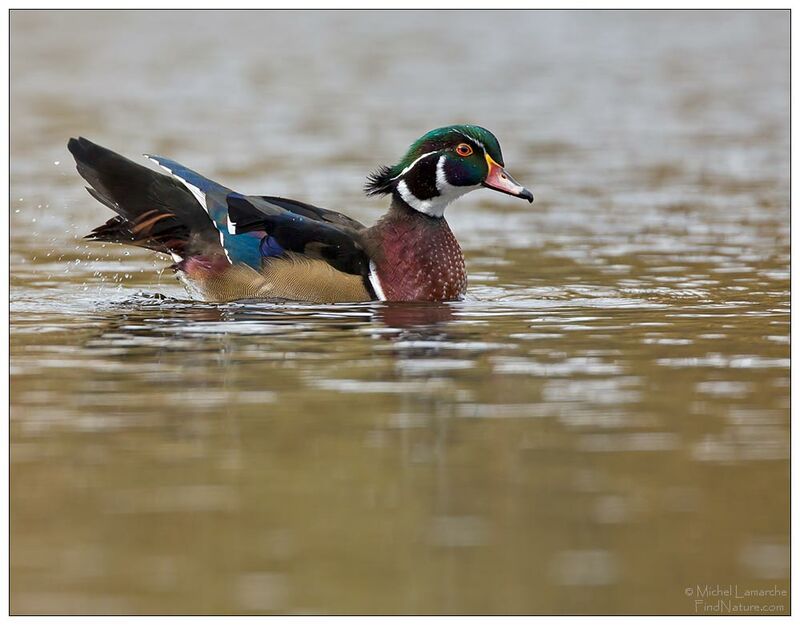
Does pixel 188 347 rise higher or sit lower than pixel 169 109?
lower

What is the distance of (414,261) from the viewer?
43.1 feet

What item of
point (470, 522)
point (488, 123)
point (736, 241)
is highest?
point (488, 123)

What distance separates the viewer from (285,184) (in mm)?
19422

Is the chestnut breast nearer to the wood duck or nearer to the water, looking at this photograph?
the wood duck

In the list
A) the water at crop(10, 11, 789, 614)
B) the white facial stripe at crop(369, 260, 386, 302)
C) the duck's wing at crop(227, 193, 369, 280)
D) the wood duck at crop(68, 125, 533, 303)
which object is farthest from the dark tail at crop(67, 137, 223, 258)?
the white facial stripe at crop(369, 260, 386, 302)

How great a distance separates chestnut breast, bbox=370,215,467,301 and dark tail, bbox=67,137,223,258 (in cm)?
134

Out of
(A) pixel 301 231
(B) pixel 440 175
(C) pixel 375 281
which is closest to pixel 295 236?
(A) pixel 301 231

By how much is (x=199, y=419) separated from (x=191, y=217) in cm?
437

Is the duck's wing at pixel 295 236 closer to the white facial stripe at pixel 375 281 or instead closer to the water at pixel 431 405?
the white facial stripe at pixel 375 281

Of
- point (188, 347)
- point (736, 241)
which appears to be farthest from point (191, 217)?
point (736, 241)

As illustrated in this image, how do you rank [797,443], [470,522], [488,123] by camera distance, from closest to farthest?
1. [470,522]
2. [797,443]
3. [488,123]

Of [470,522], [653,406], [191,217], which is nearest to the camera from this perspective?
[470,522]

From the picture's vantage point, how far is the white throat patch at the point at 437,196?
13.4m

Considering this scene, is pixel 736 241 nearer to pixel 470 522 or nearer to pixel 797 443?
pixel 797 443
